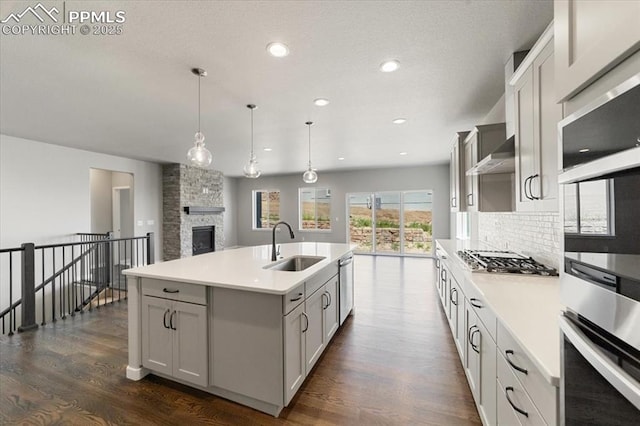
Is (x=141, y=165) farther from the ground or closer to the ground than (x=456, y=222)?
farther from the ground

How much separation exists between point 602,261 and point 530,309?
3.25 feet

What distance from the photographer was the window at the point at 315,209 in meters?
8.90

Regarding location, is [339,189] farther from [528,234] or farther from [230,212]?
[528,234]

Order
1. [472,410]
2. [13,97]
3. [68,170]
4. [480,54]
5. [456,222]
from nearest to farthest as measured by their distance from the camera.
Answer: [472,410], [480,54], [13,97], [68,170], [456,222]

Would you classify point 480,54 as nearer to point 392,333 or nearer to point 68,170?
point 392,333

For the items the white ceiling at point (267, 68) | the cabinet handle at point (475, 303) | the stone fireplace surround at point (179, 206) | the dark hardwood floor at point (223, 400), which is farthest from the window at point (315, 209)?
the cabinet handle at point (475, 303)

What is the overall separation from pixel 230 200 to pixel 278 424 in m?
8.95

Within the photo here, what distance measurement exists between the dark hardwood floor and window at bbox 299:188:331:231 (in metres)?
5.74

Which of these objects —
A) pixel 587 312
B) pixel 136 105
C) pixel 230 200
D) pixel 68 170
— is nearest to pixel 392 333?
pixel 587 312

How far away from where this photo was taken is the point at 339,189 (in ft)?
28.4

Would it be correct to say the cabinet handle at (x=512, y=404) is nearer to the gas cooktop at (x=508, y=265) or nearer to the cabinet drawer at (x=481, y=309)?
the cabinet drawer at (x=481, y=309)

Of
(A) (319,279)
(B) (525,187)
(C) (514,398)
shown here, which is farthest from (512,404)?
(A) (319,279)

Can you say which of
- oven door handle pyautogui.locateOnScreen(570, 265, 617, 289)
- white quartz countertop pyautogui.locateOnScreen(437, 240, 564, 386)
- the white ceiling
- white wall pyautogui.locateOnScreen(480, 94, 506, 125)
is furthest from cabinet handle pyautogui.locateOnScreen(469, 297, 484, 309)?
white wall pyautogui.locateOnScreen(480, 94, 506, 125)

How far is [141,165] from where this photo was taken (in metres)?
6.72
